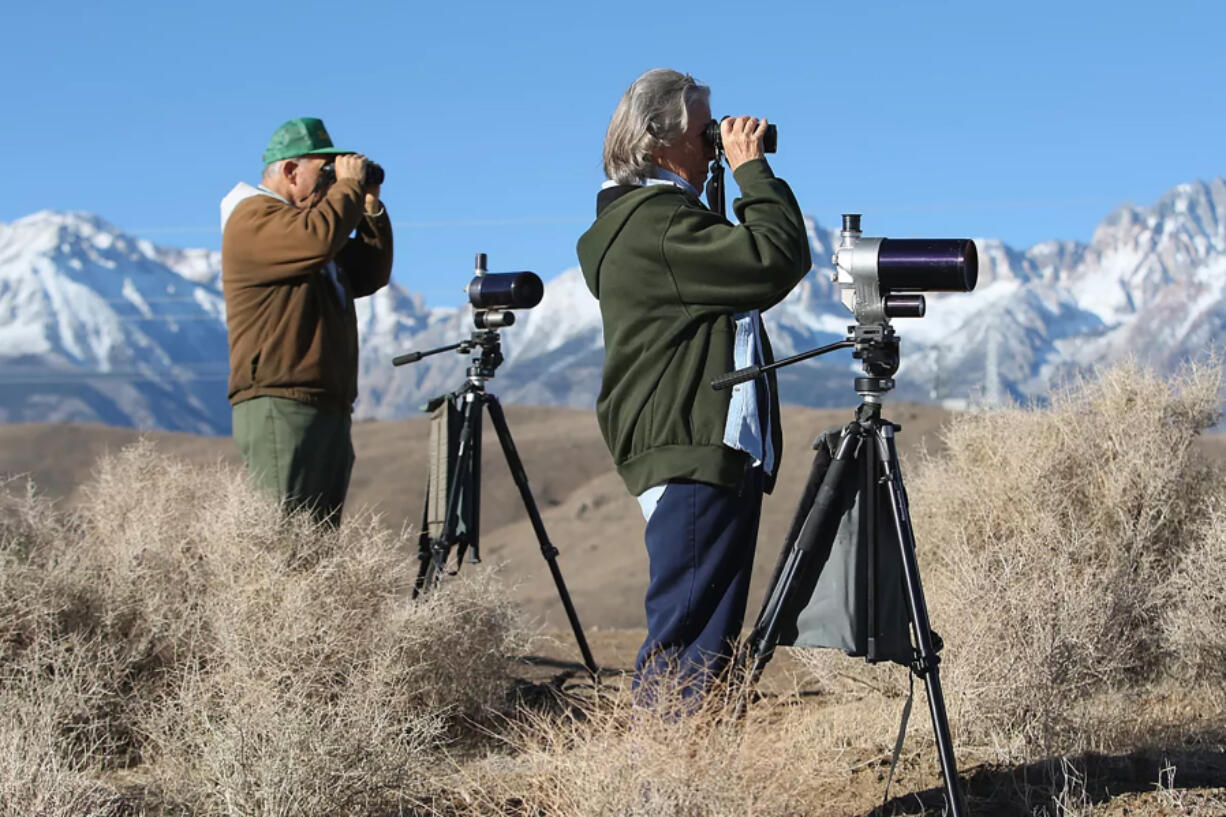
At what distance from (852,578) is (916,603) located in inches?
7.1

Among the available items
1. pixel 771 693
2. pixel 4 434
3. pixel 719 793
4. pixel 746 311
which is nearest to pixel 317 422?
pixel 771 693

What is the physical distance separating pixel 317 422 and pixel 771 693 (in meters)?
2.10

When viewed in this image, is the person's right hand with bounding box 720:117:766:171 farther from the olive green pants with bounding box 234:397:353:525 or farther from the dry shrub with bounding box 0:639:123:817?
the olive green pants with bounding box 234:397:353:525

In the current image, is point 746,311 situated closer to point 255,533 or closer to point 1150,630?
point 255,533

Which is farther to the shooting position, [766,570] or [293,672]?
[766,570]

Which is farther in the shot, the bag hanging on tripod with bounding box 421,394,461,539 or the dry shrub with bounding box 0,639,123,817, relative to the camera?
the bag hanging on tripod with bounding box 421,394,461,539

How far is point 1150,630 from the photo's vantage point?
6.17m

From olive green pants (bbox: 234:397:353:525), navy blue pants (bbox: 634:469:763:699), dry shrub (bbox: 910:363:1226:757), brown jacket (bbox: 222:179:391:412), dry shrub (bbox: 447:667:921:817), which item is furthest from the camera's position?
olive green pants (bbox: 234:397:353:525)

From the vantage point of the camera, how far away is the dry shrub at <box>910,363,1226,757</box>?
4.77m

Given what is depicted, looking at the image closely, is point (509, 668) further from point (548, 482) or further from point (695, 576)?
point (548, 482)

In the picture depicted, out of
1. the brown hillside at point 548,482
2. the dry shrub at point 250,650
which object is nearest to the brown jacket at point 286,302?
the dry shrub at point 250,650

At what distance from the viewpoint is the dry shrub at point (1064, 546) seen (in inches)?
188

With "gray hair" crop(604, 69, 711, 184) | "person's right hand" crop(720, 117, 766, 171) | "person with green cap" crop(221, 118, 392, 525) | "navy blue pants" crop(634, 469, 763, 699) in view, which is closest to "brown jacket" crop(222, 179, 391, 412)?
"person with green cap" crop(221, 118, 392, 525)

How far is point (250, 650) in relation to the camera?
4.94m
